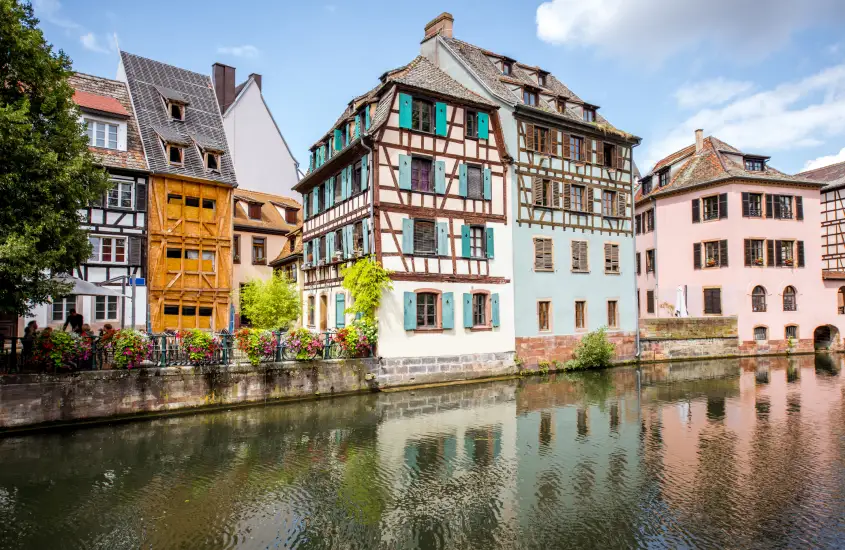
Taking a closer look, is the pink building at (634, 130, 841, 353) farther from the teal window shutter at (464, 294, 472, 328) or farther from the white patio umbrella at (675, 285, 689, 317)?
the teal window shutter at (464, 294, 472, 328)

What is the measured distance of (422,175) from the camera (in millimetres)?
20984

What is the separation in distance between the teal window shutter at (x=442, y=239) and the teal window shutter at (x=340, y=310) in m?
4.19

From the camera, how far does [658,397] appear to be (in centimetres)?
1769

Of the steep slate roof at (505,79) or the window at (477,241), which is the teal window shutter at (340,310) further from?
the steep slate roof at (505,79)

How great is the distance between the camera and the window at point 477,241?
2194 centimetres

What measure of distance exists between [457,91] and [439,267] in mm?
7245

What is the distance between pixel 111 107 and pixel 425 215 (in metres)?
14.8

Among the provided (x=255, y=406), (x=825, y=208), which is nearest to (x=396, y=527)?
(x=255, y=406)

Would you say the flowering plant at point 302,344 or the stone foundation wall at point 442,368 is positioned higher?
the flowering plant at point 302,344

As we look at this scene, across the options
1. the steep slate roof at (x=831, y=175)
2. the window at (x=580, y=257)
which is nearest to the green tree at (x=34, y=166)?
the window at (x=580, y=257)

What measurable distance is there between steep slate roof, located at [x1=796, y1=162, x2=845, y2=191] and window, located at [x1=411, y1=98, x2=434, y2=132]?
31273mm

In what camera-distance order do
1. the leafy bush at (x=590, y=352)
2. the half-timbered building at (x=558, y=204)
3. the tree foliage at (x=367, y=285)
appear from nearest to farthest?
1. the tree foliage at (x=367, y=285)
2. the half-timbered building at (x=558, y=204)
3. the leafy bush at (x=590, y=352)

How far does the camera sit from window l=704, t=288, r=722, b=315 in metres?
31.2

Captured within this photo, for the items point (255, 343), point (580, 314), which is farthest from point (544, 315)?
point (255, 343)
